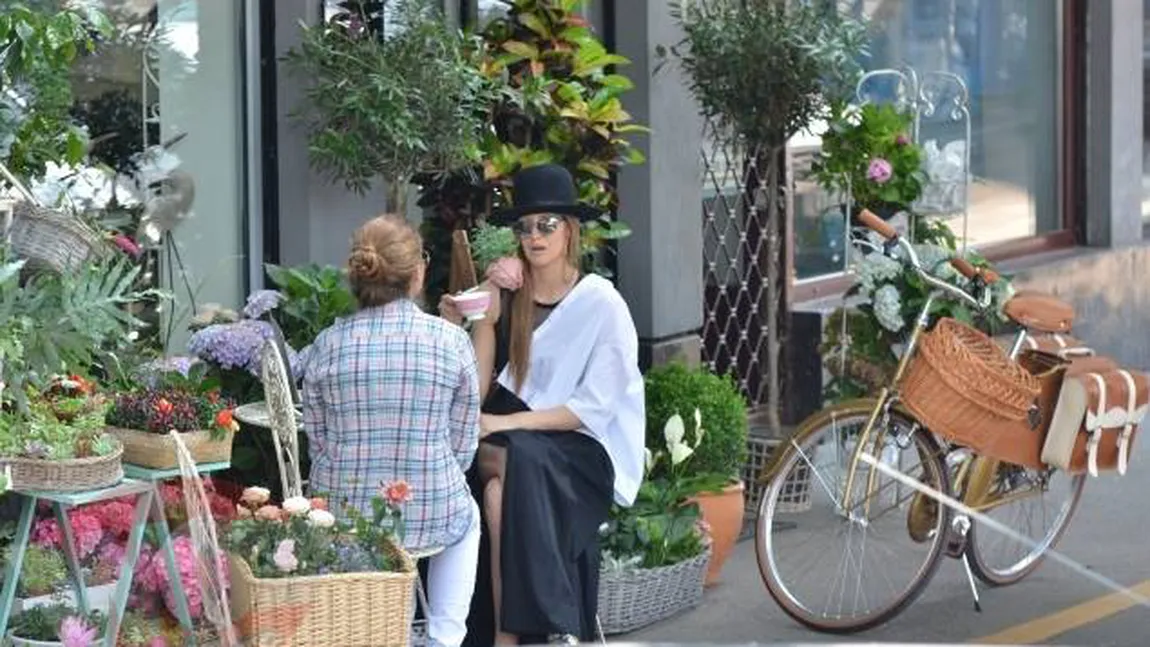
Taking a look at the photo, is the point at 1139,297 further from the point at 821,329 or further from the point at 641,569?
the point at 641,569

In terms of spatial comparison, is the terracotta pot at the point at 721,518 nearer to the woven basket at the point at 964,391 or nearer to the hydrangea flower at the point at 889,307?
the hydrangea flower at the point at 889,307

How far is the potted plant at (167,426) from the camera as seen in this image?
237 inches

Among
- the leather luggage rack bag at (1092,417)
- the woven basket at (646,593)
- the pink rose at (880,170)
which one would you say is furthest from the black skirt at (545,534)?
the pink rose at (880,170)

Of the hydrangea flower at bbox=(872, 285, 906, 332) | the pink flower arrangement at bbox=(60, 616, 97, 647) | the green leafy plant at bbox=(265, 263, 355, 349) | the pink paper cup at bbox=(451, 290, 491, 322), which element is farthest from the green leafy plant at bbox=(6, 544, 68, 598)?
the hydrangea flower at bbox=(872, 285, 906, 332)

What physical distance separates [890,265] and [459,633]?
112 inches

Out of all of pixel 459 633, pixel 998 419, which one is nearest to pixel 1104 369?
pixel 998 419

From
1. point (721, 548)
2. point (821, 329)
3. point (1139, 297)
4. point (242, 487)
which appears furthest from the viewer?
point (1139, 297)

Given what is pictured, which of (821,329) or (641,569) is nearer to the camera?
(641,569)

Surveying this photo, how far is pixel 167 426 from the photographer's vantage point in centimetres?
604

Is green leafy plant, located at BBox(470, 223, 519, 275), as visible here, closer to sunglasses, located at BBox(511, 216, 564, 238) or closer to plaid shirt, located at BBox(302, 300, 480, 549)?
sunglasses, located at BBox(511, 216, 564, 238)

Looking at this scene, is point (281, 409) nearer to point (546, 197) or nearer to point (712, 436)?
point (546, 197)

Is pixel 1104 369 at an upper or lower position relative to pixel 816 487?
upper

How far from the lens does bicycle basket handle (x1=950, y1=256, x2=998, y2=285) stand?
792cm

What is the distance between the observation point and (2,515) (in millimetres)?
6281
